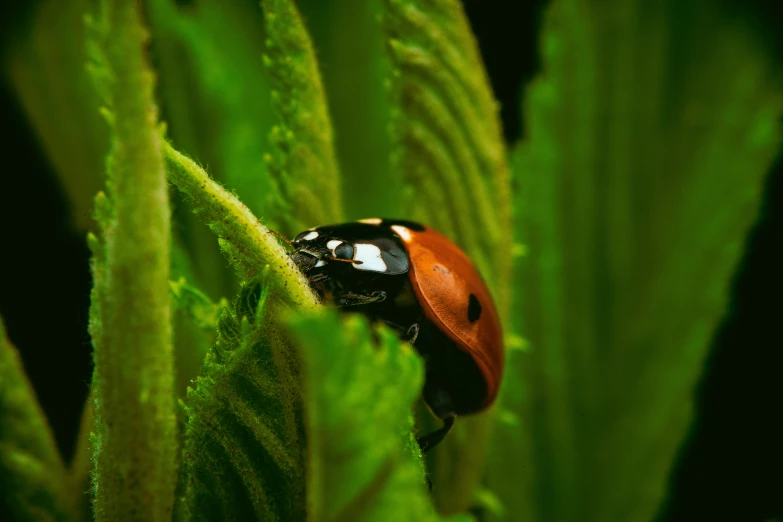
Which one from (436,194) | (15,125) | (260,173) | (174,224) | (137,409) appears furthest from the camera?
(15,125)

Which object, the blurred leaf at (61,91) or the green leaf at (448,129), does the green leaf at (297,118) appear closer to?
the green leaf at (448,129)

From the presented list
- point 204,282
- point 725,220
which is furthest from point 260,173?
point 725,220

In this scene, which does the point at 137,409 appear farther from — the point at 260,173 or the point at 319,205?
the point at 260,173

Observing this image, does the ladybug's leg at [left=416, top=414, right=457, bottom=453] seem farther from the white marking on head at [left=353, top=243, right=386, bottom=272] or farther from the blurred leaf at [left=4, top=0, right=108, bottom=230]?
the blurred leaf at [left=4, top=0, right=108, bottom=230]

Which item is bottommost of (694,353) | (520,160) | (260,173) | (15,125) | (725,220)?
(694,353)

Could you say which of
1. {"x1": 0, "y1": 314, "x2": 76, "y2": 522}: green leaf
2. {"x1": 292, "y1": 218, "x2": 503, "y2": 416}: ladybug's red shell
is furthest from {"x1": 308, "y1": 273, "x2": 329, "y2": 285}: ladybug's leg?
{"x1": 0, "y1": 314, "x2": 76, "y2": 522}: green leaf
